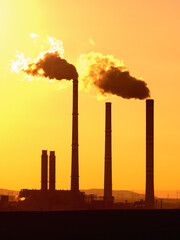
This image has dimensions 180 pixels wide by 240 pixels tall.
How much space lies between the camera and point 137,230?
27797 mm

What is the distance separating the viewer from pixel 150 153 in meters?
55.2

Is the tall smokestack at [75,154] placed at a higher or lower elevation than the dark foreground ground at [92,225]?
higher

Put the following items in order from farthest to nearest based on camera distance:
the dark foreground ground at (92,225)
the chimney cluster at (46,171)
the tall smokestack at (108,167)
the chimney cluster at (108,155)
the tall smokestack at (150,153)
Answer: the chimney cluster at (46,171), the tall smokestack at (108,167), the chimney cluster at (108,155), the tall smokestack at (150,153), the dark foreground ground at (92,225)

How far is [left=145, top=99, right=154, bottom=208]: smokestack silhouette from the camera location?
54.2m

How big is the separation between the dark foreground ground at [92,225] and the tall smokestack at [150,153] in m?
19.0

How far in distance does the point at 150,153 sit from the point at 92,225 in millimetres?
26340

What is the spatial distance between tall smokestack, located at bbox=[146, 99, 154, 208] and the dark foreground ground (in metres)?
19.0

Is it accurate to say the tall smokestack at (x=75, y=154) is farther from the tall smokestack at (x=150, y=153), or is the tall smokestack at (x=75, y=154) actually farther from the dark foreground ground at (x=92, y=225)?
the dark foreground ground at (x=92, y=225)

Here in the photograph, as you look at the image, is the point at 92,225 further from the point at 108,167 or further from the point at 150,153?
the point at 108,167

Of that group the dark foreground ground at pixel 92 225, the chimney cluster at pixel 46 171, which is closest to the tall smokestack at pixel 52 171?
the chimney cluster at pixel 46 171

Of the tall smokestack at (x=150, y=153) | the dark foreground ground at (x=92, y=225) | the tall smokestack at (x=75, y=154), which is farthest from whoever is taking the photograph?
the tall smokestack at (x=75, y=154)

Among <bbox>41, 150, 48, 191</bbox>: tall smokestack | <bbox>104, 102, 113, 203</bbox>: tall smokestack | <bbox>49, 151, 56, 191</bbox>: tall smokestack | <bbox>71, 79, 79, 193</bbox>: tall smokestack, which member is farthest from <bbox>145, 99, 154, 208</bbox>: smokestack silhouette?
<bbox>41, 150, 48, 191</bbox>: tall smokestack

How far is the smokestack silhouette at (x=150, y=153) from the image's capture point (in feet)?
178

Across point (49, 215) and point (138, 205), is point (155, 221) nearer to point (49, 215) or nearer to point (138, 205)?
point (49, 215)
